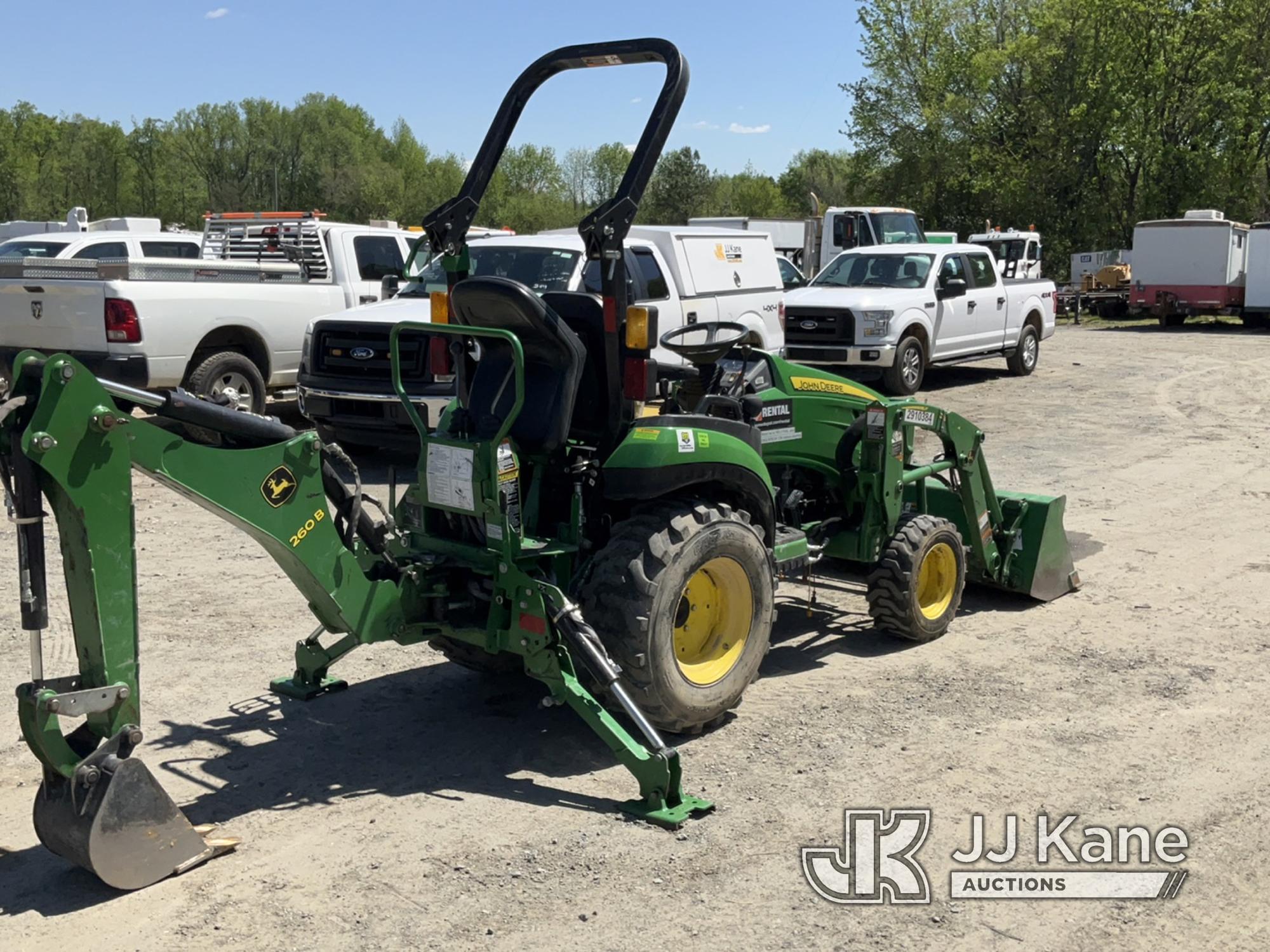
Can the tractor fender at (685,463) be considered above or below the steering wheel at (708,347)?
below

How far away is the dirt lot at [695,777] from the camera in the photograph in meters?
4.00

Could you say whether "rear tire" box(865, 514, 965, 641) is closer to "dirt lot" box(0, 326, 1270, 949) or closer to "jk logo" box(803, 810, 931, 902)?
"dirt lot" box(0, 326, 1270, 949)

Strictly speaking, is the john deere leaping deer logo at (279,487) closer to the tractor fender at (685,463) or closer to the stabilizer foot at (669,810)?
the tractor fender at (685,463)

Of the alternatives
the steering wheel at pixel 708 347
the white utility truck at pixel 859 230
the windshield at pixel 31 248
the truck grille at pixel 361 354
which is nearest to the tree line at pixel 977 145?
the white utility truck at pixel 859 230

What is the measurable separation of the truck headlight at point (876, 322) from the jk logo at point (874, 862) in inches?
494

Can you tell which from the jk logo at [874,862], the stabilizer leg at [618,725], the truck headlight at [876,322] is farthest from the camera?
the truck headlight at [876,322]

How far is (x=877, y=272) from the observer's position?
18469 millimetres

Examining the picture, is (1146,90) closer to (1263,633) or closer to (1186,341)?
(1186,341)

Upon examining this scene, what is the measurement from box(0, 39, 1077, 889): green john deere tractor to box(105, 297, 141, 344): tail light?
6.16m

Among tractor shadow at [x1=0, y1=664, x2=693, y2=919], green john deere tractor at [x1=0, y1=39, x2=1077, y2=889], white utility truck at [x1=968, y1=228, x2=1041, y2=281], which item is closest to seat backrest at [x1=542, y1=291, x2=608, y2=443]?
green john deere tractor at [x1=0, y1=39, x2=1077, y2=889]

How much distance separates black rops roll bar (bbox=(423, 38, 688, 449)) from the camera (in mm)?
5074

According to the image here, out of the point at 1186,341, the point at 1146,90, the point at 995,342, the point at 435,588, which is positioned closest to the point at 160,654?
the point at 435,588

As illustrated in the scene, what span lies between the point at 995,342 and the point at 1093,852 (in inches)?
619

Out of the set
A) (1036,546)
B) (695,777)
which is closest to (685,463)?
(695,777)
